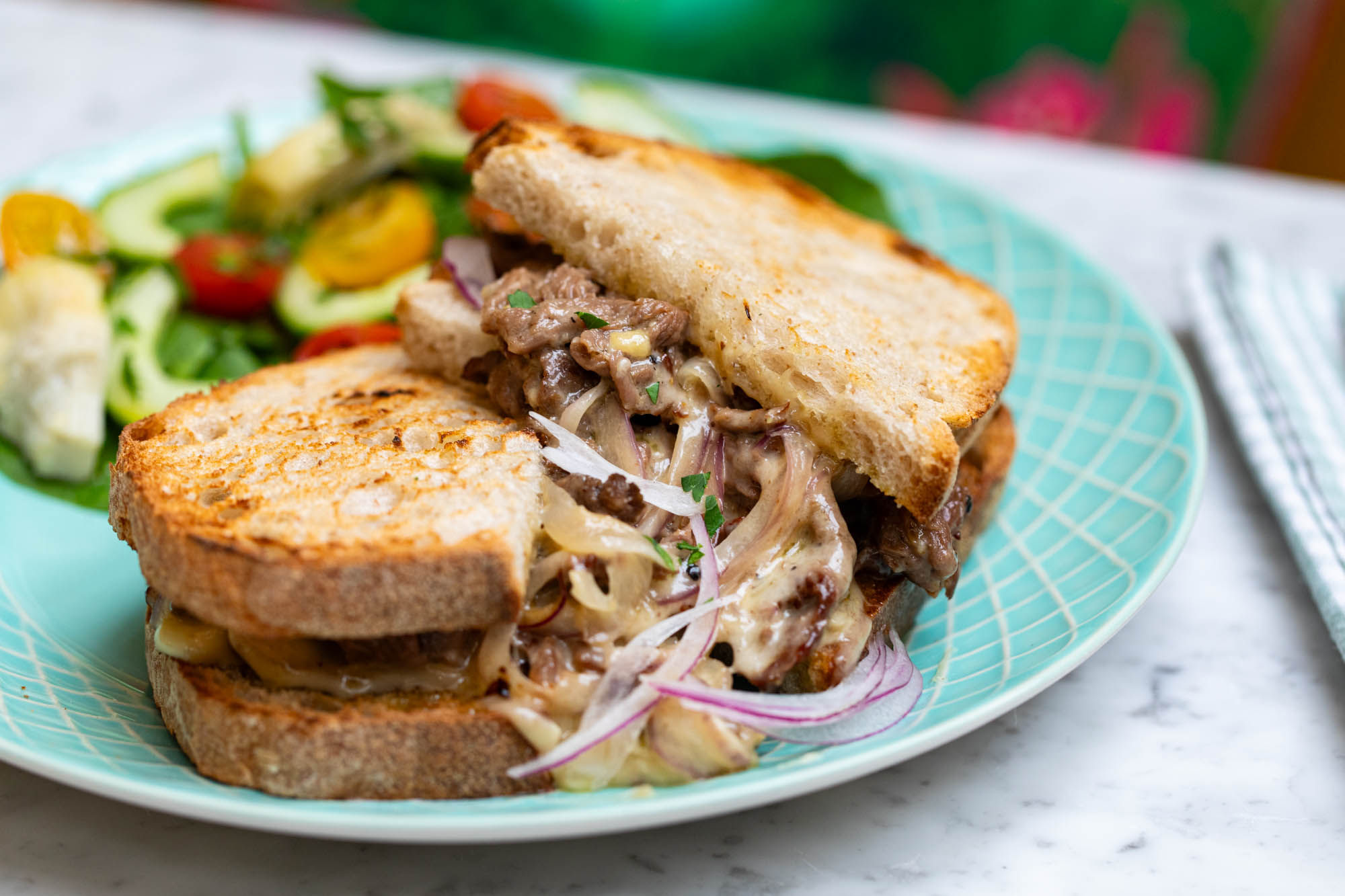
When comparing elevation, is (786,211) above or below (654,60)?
above

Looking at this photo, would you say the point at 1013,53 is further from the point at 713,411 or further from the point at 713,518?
the point at 713,518

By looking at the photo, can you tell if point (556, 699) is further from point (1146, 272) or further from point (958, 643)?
point (1146, 272)

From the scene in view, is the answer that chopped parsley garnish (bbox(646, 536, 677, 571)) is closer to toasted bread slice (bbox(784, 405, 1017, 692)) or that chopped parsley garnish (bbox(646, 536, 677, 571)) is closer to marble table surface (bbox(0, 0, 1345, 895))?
toasted bread slice (bbox(784, 405, 1017, 692))

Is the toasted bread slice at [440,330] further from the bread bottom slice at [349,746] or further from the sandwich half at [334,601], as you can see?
the bread bottom slice at [349,746]

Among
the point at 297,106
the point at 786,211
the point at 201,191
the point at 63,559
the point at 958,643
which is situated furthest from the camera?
the point at 297,106

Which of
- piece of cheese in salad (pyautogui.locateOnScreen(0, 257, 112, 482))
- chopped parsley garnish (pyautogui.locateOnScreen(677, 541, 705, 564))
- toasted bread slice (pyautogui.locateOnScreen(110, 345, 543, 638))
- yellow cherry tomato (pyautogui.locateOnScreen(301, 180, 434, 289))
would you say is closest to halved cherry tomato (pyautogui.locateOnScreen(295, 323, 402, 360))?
yellow cherry tomato (pyautogui.locateOnScreen(301, 180, 434, 289))

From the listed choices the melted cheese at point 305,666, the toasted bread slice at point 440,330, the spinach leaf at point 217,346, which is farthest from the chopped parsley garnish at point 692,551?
the spinach leaf at point 217,346

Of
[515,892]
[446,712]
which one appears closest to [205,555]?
[446,712]
